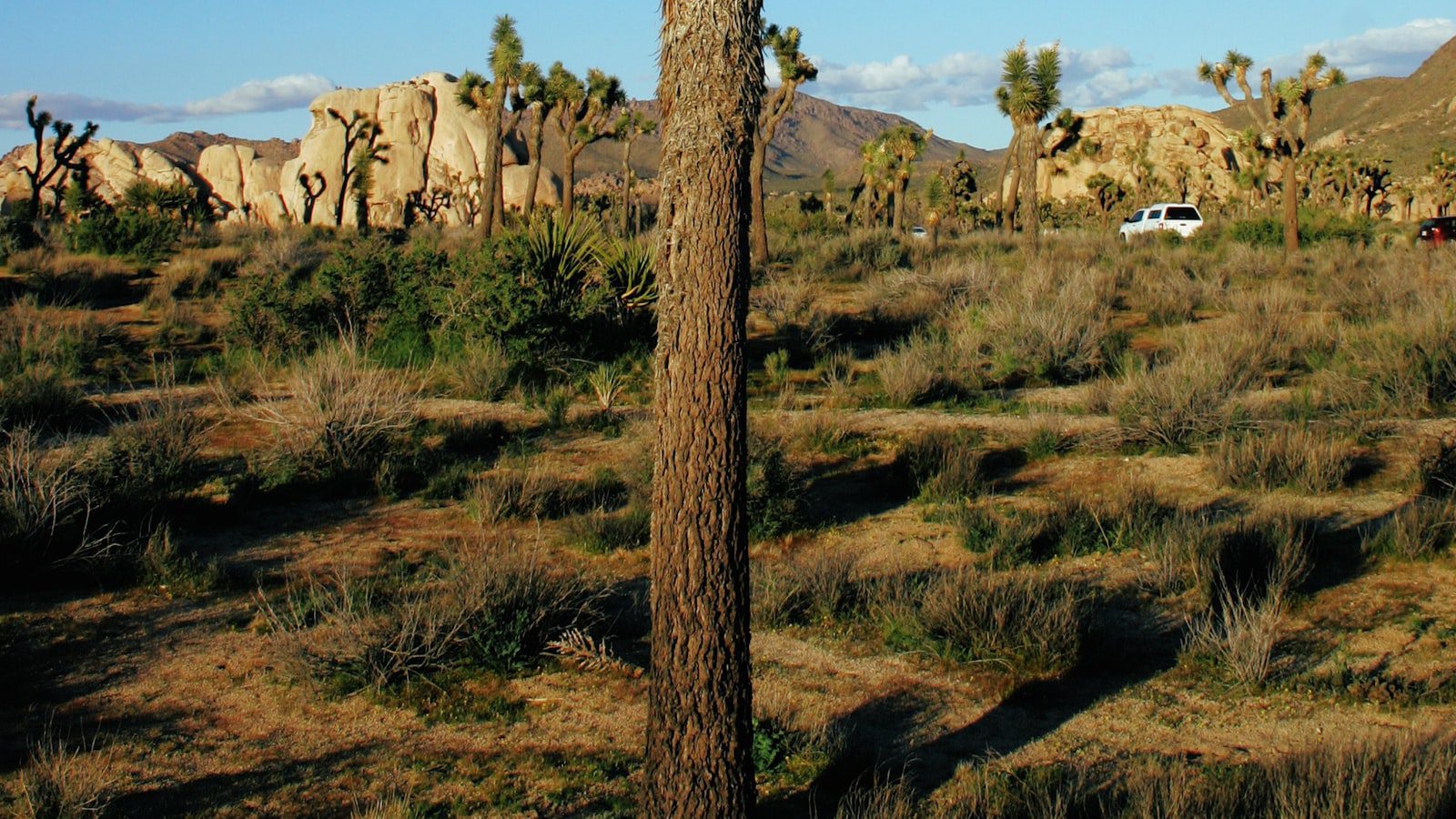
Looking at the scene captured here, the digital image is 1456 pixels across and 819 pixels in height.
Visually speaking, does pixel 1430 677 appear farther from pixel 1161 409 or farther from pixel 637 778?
pixel 1161 409

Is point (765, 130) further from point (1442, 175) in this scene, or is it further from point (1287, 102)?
point (1442, 175)

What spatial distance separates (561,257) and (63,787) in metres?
11.8

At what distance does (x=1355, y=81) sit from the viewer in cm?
13650

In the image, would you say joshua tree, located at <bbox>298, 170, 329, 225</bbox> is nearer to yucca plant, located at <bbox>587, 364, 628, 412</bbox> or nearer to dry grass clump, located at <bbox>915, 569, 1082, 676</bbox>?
yucca plant, located at <bbox>587, 364, 628, 412</bbox>

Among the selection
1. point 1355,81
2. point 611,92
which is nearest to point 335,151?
point 611,92

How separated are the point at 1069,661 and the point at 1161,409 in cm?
587

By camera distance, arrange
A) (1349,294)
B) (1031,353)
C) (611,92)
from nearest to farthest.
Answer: (1031,353)
(1349,294)
(611,92)

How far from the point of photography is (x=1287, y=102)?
30672 millimetres

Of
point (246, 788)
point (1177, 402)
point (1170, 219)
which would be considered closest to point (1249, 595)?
point (1177, 402)

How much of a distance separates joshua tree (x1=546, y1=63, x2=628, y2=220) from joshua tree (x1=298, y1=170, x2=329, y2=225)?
25236 millimetres

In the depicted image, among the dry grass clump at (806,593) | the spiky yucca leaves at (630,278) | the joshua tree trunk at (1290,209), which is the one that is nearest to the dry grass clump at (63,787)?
the dry grass clump at (806,593)

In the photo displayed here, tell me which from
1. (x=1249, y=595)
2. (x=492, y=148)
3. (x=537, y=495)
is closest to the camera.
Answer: (x=1249, y=595)

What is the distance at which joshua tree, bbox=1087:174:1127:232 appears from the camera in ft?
209

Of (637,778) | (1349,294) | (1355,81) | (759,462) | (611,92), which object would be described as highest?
(1355,81)
